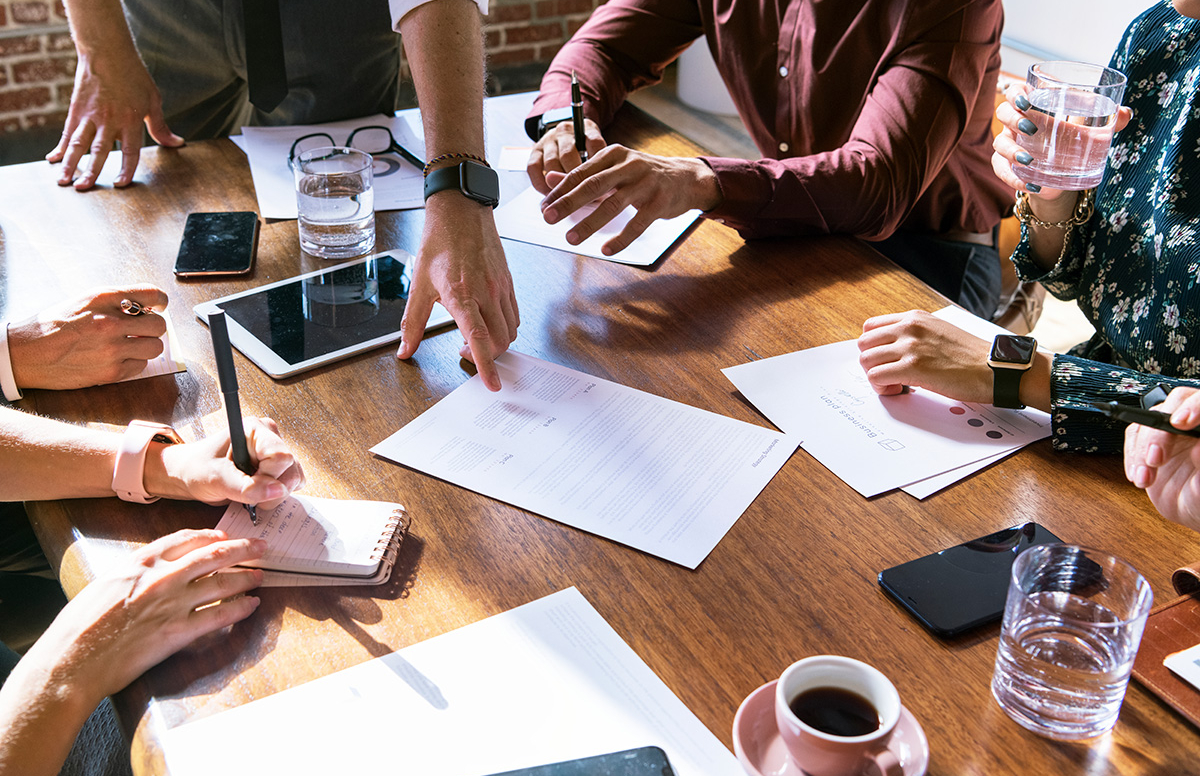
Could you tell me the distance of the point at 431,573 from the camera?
2.81ft

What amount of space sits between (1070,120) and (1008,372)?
0.30m

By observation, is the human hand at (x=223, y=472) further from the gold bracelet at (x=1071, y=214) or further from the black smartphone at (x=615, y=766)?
the gold bracelet at (x=1071, y=214)

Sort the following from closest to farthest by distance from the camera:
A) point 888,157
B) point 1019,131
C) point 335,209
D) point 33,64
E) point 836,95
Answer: point 1019,131 → point 335,209 → point 888,157 → point 836,95 → point 33,64

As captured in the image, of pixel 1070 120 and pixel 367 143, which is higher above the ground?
pixel 1070 120

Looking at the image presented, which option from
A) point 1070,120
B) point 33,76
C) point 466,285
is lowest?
point 33,76

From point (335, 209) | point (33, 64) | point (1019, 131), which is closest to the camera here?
point (1019, 131)

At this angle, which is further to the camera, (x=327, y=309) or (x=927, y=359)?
(x=327, y=309)

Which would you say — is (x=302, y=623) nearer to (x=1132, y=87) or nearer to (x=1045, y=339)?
(x=1132, y=87)

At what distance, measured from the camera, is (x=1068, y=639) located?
2.38ft

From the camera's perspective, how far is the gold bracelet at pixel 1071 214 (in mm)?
1380

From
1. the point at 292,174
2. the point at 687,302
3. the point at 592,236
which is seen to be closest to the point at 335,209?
the point at 292,174

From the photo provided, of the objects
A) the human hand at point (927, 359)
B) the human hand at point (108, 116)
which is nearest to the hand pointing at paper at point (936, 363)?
the human hand at point (927, 359)

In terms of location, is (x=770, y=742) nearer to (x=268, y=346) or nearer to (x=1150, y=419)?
(x=1150, y=419)

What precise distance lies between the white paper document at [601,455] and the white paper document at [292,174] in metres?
0.54
